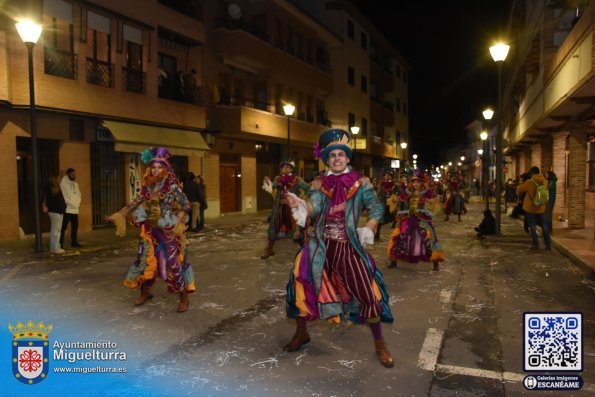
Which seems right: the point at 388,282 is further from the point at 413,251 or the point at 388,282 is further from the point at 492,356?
the point at 492,356

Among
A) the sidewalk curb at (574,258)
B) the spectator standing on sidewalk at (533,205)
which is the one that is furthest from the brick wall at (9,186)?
the sidewalk curb at (574,258)

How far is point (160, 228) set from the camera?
5945mm

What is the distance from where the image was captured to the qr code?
3756 millimetres

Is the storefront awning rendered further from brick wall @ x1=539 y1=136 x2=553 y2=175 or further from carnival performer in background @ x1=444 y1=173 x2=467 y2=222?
brick wall @ x1=539 y1=136 x2=553 y2=175

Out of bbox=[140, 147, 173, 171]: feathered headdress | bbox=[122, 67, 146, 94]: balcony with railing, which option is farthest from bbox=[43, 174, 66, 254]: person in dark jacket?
bbox=[122, 67, 146, 94]: balcony with railing

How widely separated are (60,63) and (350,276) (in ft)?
44.6

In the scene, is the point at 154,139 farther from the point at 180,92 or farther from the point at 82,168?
the point at 180,92

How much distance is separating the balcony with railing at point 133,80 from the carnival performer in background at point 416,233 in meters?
11.9

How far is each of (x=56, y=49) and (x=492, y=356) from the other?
47.9 ft

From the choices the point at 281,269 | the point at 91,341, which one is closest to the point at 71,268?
the point at 281,269

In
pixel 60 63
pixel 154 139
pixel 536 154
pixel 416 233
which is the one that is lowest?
pixel 416 233

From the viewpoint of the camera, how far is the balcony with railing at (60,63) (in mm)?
14031

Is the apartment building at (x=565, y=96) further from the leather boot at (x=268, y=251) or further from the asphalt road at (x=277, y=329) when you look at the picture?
the leather boot at (x=268, y=251)

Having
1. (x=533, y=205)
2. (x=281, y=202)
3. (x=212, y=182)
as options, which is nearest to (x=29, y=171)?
(x=212, y=182)
